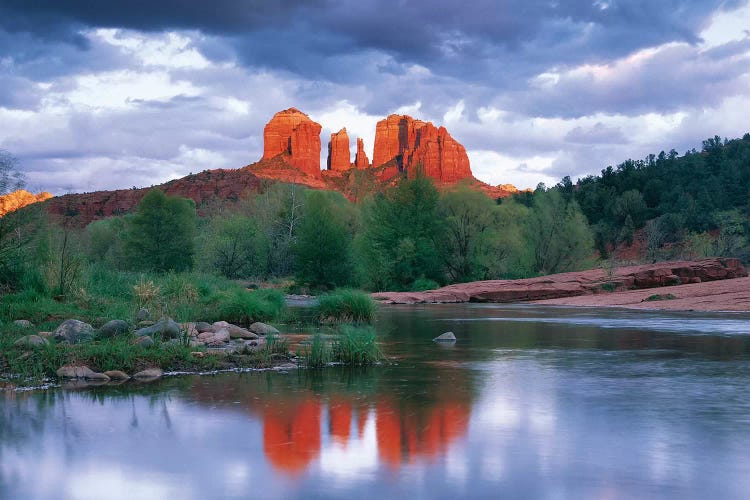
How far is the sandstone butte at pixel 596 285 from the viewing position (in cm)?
3903

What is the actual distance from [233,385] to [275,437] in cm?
328

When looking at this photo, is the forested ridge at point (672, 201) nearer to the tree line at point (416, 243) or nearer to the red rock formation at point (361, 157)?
the tree line at point (416, 243)

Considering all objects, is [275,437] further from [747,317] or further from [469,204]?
[469,204]

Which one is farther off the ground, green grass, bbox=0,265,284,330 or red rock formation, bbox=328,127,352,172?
red rock formation, bbox=328,127,352,172

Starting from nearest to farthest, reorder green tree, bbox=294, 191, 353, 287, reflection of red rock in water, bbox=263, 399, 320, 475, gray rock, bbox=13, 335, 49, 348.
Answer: reflection of red rock in water, bbox=263, 399, 320, 475
gray rock, bbox=13, 335, 49, 348
green tree, bbox=294, 191, 353, 287

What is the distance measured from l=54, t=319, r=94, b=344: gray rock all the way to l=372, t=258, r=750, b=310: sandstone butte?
88.0ft

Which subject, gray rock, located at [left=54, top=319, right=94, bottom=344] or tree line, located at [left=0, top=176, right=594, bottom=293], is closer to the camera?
gray rock, located at [left=54, top=319, right=94, bottom=344]

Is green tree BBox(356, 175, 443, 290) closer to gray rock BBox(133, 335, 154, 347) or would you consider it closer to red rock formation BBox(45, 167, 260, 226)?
gray rock BBox(133, 335, 154, 347)

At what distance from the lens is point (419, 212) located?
4791cm

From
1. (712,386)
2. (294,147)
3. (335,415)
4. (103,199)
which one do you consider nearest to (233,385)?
(335,415)

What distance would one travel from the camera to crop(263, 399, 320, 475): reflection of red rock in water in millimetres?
6465

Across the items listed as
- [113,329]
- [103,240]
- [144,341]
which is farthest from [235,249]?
[144,341]

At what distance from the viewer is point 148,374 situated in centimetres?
1102

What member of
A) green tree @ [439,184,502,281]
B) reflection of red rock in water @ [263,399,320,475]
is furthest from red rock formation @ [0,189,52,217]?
green tree @ [439,184,502,281]
